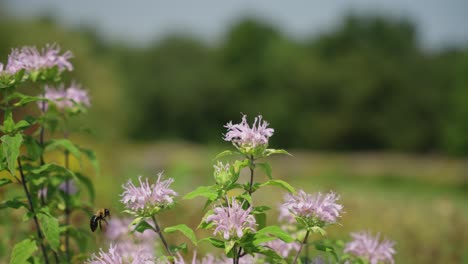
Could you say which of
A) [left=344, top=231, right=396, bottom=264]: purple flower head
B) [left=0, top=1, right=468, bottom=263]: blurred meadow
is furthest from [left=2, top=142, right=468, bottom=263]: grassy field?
[left=344, top=231, right=396, bottom=264]: purple flower head

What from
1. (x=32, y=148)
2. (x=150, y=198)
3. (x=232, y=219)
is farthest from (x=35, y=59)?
(x=232, y=219)

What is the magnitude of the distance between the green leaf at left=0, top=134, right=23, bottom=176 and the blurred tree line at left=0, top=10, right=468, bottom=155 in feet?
72.4

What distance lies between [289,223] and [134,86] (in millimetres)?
40240

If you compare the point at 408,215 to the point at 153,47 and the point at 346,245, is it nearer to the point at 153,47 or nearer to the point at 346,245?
the point at 346,245

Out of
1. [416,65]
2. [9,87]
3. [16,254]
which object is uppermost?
[416,65]

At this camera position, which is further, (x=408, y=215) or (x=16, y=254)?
(x=408, y=215)

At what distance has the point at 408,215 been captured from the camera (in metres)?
7.14

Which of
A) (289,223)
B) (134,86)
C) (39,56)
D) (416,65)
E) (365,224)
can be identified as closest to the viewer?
(39,56)

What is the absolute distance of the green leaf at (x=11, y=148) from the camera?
1852 millimetres

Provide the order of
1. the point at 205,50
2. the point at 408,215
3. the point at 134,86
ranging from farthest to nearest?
the point at 205,50, the point at 134,86, the point at 408,215

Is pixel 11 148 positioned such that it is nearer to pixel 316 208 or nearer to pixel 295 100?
pixel 316 208

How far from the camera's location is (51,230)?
79.0 inches

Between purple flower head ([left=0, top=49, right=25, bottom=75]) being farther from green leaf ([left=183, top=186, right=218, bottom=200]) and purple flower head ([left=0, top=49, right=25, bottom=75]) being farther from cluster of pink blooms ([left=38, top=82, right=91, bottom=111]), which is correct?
green leaf ([left=183, top=186, right=218, bottom=200])

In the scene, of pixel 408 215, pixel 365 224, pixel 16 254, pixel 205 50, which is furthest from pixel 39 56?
pixel 205 50
